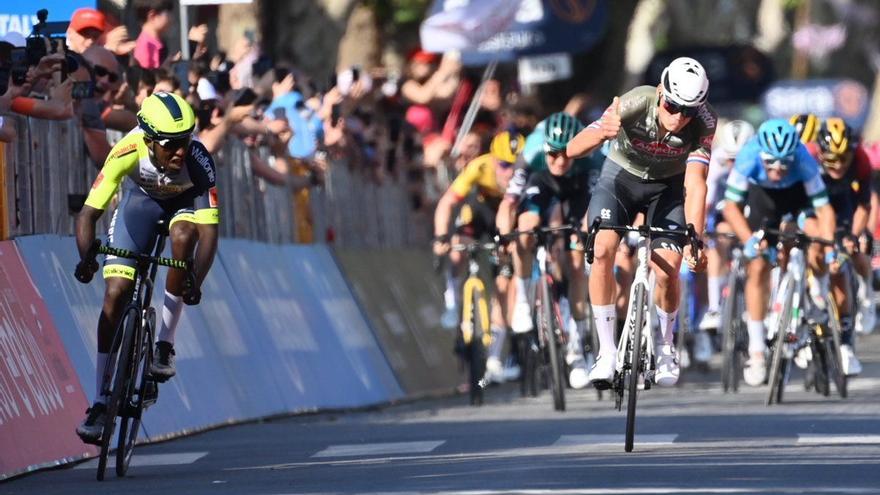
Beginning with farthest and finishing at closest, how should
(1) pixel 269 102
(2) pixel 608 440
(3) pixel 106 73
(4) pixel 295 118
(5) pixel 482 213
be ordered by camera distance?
(5) pixel 482 213 < (4) pixel 295 118 < (1) pixel 269 102 < (3) pixel 106 73 < (2) pixel 608 440

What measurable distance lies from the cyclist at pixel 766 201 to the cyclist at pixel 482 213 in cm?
195

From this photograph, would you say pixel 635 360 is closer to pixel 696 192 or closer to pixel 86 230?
pixel 696 192

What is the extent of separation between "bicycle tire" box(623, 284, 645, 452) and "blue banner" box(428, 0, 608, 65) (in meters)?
14.6

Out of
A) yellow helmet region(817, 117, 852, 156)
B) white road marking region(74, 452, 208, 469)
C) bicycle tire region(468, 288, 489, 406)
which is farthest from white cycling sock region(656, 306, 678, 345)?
yellow helmet region(817, 117, 852, 156)

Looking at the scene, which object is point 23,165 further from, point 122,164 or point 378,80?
point 378,80

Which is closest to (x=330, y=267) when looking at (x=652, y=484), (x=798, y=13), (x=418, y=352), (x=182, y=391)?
(x=418, y=352)

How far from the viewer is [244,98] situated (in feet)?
57.2

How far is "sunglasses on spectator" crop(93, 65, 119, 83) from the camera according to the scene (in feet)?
51.9

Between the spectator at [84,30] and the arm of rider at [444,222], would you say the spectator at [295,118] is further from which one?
the spectator at [84,30]

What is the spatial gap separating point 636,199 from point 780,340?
12.8 ft

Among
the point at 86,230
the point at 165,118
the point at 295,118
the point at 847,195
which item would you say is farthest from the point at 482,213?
the point at 86,230

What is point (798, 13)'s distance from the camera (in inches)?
2340

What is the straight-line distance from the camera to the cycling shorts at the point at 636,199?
14.1 meters

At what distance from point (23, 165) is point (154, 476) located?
2797mm
